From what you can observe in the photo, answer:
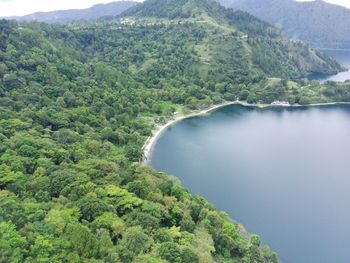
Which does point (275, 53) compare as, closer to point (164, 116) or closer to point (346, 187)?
point (164, 116)

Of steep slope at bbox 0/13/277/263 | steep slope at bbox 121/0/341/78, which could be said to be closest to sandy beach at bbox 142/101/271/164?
steep slope at bbox 0/13/277/263

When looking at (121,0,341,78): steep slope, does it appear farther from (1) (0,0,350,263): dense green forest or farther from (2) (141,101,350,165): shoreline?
(2) (141,101,350,165): shoreline

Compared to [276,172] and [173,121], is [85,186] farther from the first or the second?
[173,121]

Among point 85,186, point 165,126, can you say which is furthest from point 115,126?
point 85,186

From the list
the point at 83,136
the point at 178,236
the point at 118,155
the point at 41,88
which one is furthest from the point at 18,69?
the point at 178,236

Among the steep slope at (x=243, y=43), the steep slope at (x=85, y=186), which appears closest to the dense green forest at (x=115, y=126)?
the steep slope at (x=85, y=186)

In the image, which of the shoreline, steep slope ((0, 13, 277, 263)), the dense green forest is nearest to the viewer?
steep slope ((0, 13, 277, 263))
